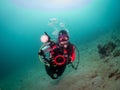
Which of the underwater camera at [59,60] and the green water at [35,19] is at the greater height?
the green water at [35,19]

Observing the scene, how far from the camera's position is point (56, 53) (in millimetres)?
5230

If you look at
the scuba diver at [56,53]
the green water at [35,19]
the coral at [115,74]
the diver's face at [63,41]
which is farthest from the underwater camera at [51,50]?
the green water at [35,19]

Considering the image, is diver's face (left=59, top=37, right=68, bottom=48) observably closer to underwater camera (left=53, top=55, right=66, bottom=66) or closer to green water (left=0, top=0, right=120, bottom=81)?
underwater camera (left=53, top=55, right=66, bottom=66)

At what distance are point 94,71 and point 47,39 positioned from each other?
313cm

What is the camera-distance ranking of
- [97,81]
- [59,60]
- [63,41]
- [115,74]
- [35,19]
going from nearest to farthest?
[59,60], [63,41], [115,74], [97,81], [35,19]

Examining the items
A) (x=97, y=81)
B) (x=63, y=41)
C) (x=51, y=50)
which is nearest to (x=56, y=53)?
(x=51, y=50)

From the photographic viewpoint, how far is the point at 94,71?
7496 millimetres

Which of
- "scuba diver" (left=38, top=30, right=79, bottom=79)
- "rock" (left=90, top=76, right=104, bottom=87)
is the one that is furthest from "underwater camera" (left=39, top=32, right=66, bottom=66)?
"rock" (left=90, top=76, right=104, bottom=87)

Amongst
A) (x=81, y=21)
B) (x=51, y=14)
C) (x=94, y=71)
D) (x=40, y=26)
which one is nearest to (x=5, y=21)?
(x=51, y=14)

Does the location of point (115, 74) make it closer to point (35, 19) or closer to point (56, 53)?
point (56, 53)

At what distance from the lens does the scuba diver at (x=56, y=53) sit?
203 inches

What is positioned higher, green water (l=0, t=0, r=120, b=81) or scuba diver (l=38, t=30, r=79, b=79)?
green water (l=0, t=0, r=120, b=81)

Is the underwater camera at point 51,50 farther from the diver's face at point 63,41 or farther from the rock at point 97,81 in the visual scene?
the rock at point 97,81

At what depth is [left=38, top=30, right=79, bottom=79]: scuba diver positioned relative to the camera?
514cm
